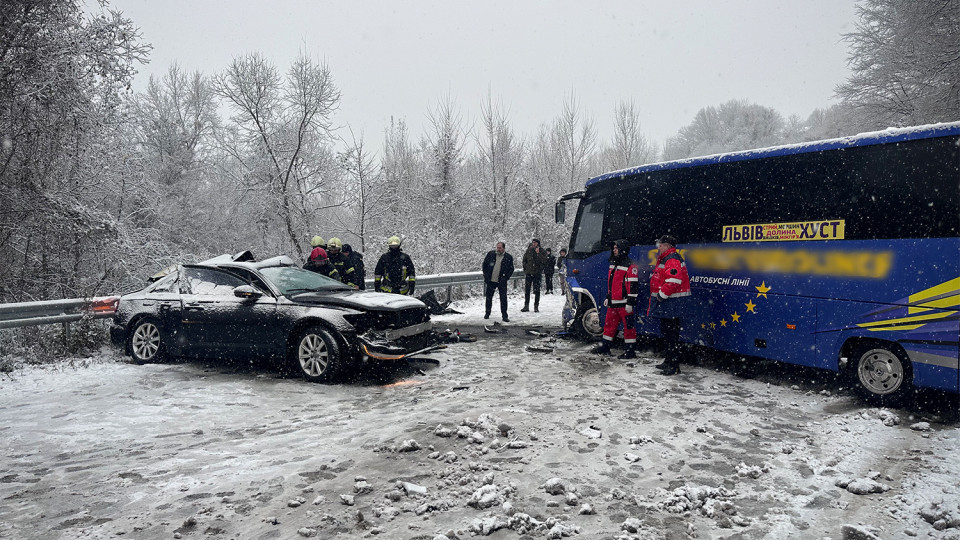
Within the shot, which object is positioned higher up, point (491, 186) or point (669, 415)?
point (491, 186)

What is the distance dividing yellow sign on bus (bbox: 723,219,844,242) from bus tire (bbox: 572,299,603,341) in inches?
125

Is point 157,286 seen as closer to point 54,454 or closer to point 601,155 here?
point 54,454

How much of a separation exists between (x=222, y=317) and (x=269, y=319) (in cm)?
83

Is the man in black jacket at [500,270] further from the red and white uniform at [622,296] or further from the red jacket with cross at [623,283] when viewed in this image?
the red jacket with cross at [623,283]

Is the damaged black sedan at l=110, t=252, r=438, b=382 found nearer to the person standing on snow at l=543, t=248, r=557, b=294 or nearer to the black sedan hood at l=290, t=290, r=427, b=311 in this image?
the black sedan hood at l=290, t=290, r=427, b=311

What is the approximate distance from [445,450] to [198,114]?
3225 centimetres

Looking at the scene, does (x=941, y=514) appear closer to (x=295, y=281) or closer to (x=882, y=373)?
(x=882, y=373)

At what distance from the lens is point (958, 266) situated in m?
5.56

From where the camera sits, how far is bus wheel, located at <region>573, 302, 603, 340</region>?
Answer: 34.6 ft

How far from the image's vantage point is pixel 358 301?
750 cm

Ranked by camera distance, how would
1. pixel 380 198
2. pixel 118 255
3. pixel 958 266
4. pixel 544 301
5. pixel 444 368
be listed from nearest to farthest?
pixel 958 266 < pixel 444 368 < pixel 118 255 < pixel 544 301 < pixel 380 198

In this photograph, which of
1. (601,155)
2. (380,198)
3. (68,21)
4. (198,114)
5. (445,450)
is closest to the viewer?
(445,450)

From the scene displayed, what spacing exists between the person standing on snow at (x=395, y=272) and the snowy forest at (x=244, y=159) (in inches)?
262

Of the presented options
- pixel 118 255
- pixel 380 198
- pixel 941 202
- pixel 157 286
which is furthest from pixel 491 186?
pixel 941 202
